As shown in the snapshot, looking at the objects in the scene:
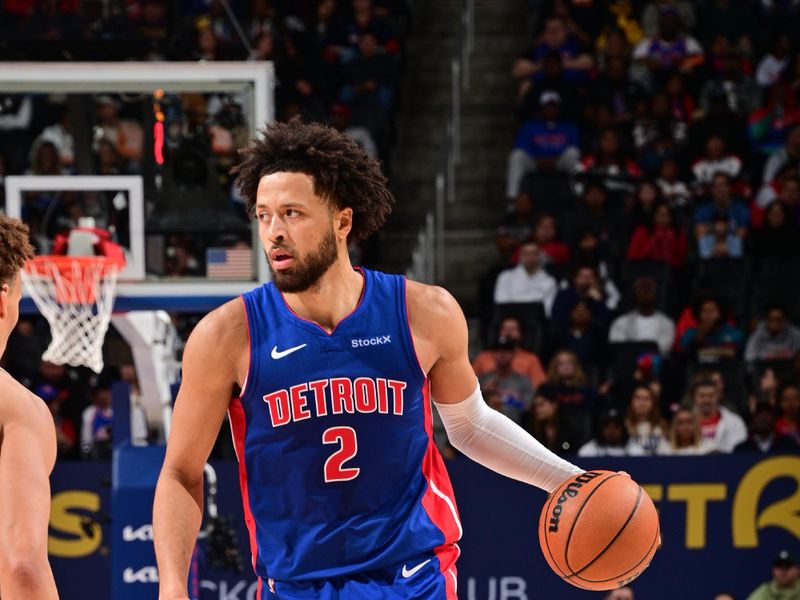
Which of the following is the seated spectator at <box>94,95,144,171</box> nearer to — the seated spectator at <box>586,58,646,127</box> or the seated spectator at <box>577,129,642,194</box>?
the seated spectator at <box>577,129,642,194</box>

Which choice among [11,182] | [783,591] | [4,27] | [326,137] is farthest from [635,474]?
[326,137]

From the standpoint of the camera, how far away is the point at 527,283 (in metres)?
11.1

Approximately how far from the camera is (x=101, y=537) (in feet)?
29.3

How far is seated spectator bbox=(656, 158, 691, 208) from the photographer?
11.9m

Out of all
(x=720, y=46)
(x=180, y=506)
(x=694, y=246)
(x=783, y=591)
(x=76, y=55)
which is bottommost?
(x=783, y=591)

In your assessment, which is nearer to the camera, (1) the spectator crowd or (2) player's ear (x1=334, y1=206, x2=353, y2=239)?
(2) player's ear (x1=334, y1=206, x2=353, y2=239)

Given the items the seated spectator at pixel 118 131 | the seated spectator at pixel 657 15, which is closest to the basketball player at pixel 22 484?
the seated spectator at pixel 118 131

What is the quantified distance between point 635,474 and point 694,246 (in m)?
3.36

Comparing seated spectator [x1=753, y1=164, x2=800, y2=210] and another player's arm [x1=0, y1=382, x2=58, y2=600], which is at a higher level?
seated spectator [x1=753, y1=164, x2=800, y2=210]

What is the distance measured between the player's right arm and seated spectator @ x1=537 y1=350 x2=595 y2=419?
597 centimetres

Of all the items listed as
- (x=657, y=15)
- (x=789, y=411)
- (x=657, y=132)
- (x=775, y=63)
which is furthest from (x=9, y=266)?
(x=657, y=15)

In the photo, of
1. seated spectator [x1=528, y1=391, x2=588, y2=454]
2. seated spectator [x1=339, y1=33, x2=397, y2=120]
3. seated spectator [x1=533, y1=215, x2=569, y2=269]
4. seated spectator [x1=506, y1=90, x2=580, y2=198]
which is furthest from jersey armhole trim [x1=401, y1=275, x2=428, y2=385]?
seated spectator [x1=339, y1=33, x2=397, y2=120]

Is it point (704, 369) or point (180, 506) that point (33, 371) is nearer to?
point (704, 369)

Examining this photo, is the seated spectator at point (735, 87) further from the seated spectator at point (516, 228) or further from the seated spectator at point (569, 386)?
the seated spectator at point (569, 386)
